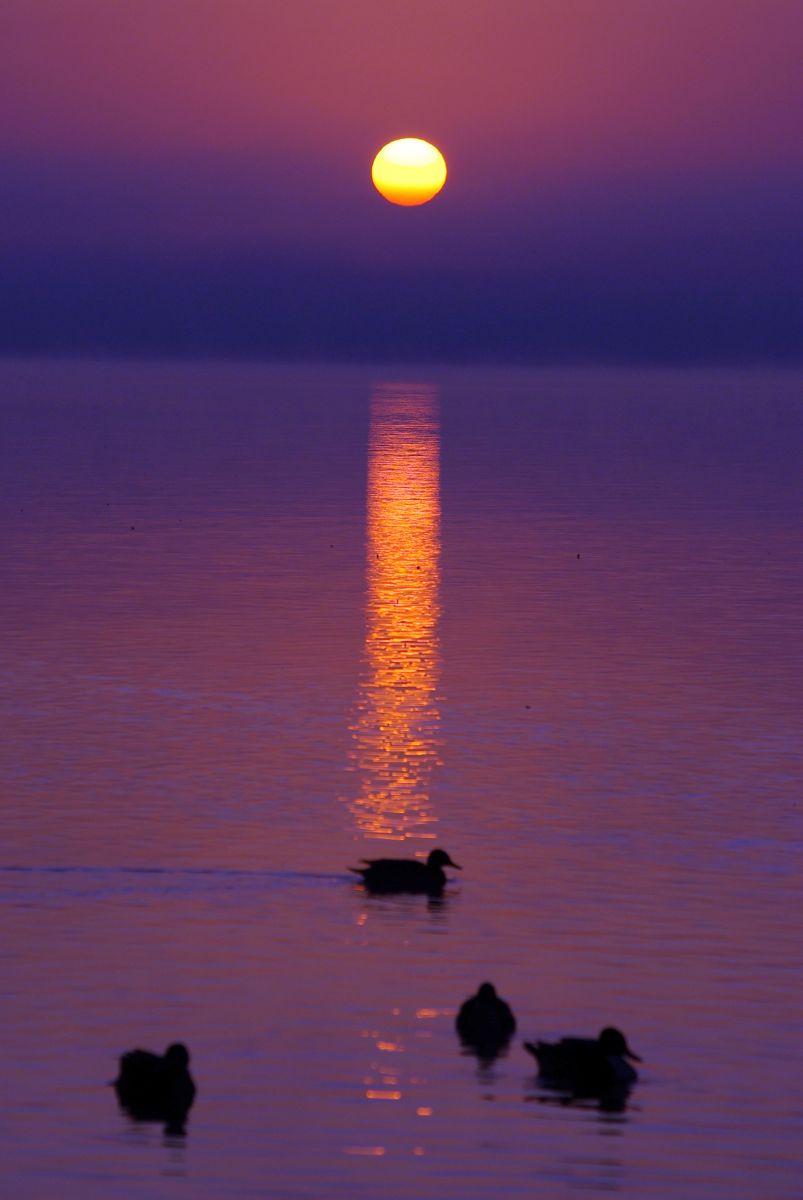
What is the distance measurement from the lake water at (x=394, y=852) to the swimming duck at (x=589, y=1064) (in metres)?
0.17

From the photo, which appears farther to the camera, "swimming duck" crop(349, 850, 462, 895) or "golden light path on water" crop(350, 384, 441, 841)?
"golden light path on water" crop(350, 384, 441, 841)

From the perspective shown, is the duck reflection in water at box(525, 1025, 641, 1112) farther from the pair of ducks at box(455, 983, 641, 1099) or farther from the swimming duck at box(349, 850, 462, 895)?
the swimming duck at box(349, 850, 462, 895)

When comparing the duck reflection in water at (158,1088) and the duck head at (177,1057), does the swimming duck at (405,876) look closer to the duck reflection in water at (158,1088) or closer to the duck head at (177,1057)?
the duck head at (177,1057)

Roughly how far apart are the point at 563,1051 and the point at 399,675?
739 inches

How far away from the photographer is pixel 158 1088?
16641 millimetres

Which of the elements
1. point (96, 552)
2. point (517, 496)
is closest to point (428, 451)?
point (517, 496)

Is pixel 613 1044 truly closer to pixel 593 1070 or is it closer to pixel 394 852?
pixel 593 1070

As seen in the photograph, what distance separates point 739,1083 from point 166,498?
213ft

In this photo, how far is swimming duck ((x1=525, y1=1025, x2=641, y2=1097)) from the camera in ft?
56.6

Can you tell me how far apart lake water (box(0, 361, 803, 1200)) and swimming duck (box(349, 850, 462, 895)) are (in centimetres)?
26

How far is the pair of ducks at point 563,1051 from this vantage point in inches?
682

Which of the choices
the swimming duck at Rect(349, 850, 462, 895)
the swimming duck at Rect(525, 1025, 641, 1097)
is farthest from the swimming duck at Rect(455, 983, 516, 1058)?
the swimming duck at Rect(349, 850, 462, 895)

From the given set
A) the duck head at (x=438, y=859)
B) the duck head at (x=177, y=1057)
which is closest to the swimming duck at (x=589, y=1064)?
the duck head at (x=177, y=1057)

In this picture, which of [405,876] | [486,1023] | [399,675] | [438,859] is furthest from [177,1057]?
[399,675]
